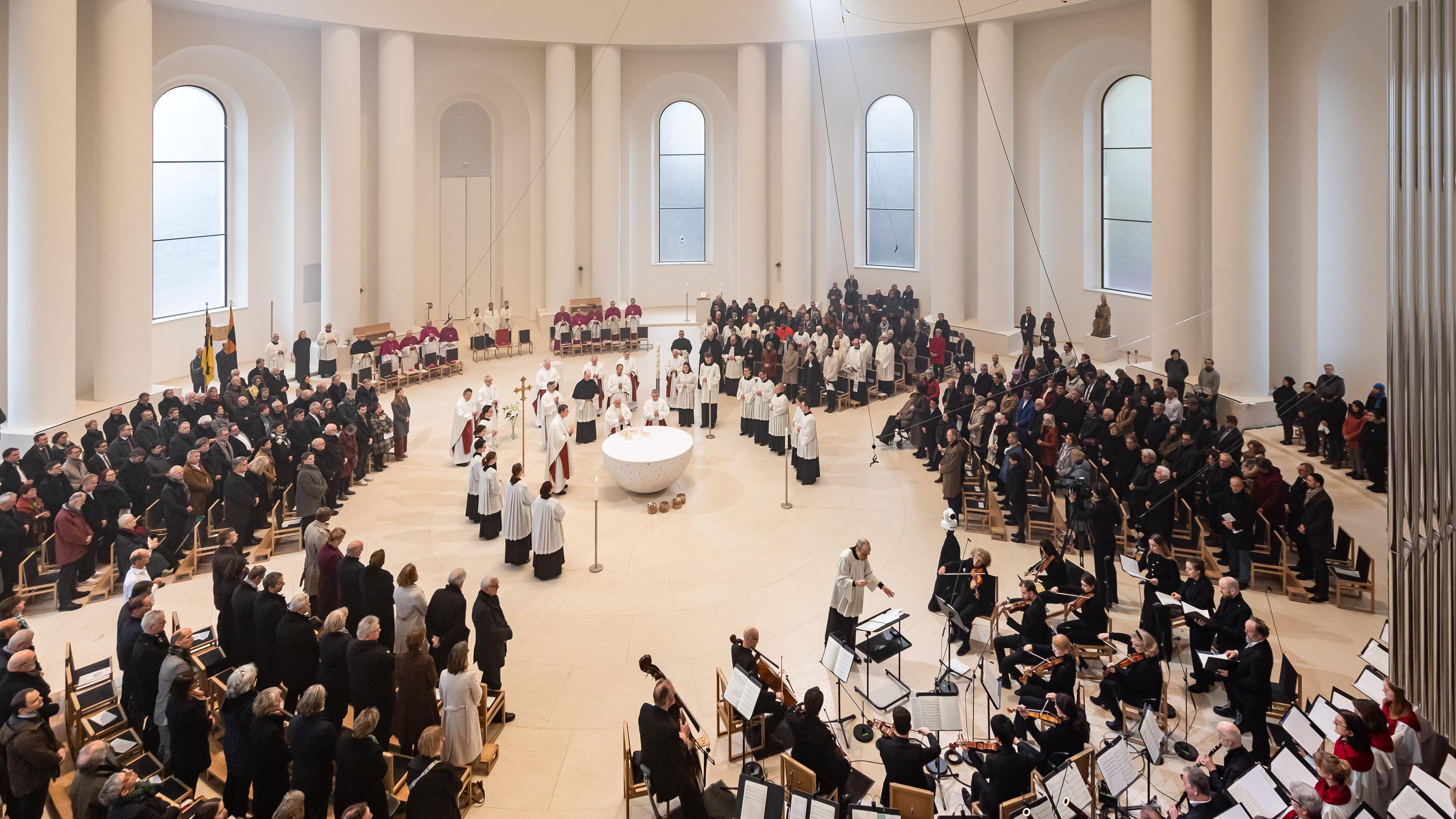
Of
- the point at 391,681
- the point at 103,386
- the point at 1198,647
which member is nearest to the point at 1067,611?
the point at 1198,647

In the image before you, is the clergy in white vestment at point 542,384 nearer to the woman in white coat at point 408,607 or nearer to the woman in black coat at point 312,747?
the woman in white coat at point 408,607

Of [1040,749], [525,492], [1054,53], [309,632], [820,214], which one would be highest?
[1054,53]

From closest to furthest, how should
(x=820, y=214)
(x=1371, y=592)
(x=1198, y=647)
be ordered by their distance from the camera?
1. (x=1198, y=647)
2. (x=1371, y=592)
3. (x=820, y=214)

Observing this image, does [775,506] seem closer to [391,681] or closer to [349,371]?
[391,681]

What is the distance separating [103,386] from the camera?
779 inches

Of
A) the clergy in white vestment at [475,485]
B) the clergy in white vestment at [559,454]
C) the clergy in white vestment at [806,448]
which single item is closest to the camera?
the clergy in white vestment at [475,485]

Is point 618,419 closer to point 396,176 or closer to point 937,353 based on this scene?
point 937,353

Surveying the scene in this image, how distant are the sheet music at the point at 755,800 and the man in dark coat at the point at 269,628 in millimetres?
4645

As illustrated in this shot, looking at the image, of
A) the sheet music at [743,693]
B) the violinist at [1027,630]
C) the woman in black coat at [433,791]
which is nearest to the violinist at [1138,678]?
the violinist at [1027,630]

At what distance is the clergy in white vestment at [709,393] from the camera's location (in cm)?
2012

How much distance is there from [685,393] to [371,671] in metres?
12.0

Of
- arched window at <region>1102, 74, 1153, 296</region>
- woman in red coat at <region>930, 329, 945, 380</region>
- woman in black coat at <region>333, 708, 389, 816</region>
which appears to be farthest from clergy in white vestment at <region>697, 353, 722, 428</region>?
woman in black coat at <region>333, 708, 389, 816</region>

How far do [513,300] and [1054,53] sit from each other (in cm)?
1669

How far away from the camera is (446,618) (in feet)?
33.1
